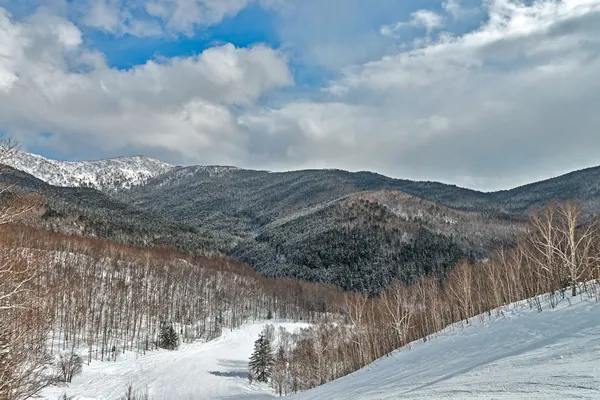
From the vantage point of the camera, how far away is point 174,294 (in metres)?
147

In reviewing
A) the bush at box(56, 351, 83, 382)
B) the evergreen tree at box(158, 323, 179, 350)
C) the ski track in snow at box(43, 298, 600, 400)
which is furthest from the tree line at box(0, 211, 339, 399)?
the ski track in snow at box(43, 298, 600, 400)

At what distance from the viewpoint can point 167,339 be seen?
101 metres

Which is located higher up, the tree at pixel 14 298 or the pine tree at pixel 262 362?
the tree at pixel 14 298

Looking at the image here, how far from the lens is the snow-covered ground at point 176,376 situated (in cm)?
6825

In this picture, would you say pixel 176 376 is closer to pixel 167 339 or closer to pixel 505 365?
pixel 167 339

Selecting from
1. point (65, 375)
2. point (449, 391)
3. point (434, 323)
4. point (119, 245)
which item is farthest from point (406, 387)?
point (119, 245)

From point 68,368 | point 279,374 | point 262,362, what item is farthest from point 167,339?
point 279,374

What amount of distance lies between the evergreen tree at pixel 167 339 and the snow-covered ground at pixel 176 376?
212 cm

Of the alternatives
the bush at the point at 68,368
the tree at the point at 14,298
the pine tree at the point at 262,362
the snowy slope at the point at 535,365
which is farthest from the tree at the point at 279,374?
the tree at the point at 14,298

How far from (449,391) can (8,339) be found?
519 inches

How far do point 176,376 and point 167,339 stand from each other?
22478 millimetres

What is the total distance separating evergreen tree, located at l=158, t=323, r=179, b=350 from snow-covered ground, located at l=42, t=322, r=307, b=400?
212 cm

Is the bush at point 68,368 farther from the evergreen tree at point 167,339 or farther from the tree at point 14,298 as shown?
the tree at point 14,298

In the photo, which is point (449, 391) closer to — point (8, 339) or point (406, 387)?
point (406, 387)
